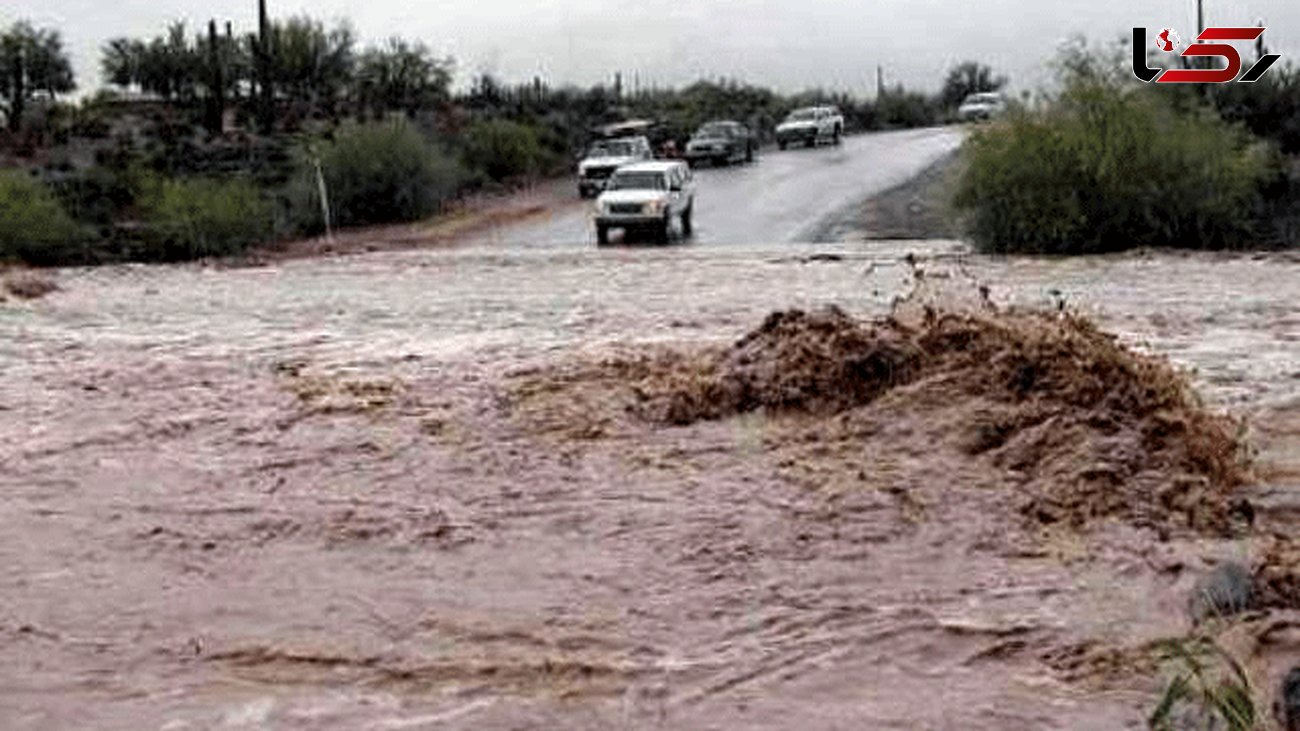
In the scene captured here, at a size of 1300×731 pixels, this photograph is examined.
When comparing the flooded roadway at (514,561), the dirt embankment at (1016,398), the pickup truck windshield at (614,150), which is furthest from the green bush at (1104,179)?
the pickup truck windshield at (614,150)

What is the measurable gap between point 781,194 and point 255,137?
1842 cm

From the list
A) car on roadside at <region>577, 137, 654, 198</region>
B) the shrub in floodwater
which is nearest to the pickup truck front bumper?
car on roadside at <region>577, 137, 654, 198</region>

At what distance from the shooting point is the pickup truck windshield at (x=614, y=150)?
54.6 metres

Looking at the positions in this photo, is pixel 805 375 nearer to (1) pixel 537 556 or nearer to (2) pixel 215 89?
(1) pixel 537 556

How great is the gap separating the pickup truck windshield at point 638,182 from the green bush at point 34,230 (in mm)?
11562

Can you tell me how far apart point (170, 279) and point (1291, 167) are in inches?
1019

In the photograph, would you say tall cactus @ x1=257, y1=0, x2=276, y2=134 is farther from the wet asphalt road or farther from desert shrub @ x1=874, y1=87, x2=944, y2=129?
desert shrub @ x1=874, y1=87, x2=944, y2=129

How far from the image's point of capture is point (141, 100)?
71.1 meters

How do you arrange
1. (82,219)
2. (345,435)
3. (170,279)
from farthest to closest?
(82,219) < (170,279) < (345,435)

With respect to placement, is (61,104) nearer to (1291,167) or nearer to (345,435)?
(1291,167)

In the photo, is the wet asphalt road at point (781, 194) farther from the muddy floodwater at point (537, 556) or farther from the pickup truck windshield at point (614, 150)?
the muddy floodwater at point (537, 556)

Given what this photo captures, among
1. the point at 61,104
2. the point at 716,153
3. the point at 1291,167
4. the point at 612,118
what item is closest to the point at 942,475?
the point at 1291,167

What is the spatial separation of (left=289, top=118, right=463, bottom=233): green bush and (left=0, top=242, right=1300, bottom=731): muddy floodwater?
27740 millimetres

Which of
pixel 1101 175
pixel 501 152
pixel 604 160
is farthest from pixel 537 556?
pixel 501 152
